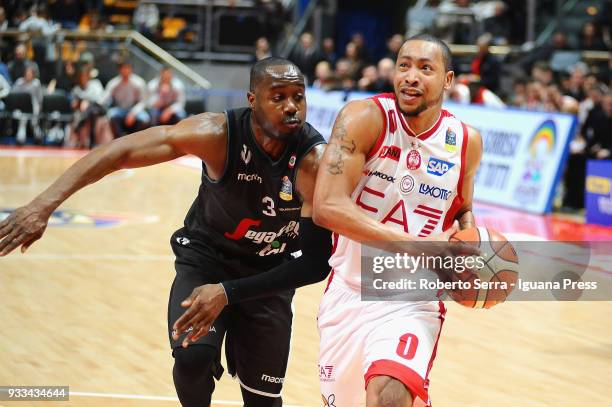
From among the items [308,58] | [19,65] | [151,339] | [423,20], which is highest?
[423,20]

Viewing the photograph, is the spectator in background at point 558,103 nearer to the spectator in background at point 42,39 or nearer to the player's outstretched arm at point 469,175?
the player's outstretched arm at point 469,175

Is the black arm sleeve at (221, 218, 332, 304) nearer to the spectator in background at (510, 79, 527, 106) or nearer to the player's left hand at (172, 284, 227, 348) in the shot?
the player's left hand at (172, 284, 227, 348)

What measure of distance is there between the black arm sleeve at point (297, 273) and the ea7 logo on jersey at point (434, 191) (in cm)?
51

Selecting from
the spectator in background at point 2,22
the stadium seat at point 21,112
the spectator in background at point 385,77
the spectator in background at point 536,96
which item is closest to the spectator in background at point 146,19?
the spectator in background at point 2,22

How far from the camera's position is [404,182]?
4598 mm

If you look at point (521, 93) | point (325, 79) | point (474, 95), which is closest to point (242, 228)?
point (474, 95)

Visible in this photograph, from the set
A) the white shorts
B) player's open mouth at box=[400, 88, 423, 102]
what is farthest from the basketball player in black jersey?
player's open mouth at box=[400, 88, 423, 102]

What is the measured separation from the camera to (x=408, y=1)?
29234 millimetres

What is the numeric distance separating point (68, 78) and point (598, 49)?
11119 mm

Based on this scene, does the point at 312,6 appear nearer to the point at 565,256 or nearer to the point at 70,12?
the point at 70,12

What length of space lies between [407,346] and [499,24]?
19.3m

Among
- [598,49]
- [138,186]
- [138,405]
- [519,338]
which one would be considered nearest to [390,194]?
[138,405]

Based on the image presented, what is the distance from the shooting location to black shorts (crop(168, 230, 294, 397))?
5.12 m

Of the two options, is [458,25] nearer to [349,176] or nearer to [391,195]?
[391,195]
